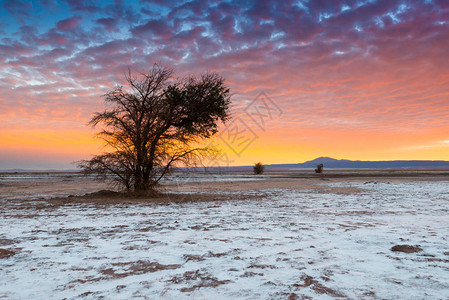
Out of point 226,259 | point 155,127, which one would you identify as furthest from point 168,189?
point 226,259

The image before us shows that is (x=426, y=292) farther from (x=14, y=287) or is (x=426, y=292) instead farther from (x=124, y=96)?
(x=124, y=96)

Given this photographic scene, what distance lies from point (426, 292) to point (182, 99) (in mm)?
14587

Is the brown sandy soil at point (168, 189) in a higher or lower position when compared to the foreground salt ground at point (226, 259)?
lower

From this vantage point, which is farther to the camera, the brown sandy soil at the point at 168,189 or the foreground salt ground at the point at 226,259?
the brown sandy soil at the point at 168,189

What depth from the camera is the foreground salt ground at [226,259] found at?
3367 mm

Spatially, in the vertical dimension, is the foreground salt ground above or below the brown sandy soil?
above

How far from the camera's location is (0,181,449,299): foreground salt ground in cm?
337

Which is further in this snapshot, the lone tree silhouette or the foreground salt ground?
the lone tree silhouette

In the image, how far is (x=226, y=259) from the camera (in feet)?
14.9

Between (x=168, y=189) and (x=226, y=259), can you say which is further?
(x=168, y=189)

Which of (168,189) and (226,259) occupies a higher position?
(226,259)

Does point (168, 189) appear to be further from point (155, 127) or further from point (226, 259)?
point (226, 259)

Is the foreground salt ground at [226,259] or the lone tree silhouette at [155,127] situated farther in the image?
the lone tree silhouette at [155,127]

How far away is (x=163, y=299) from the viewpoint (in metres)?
3.13
